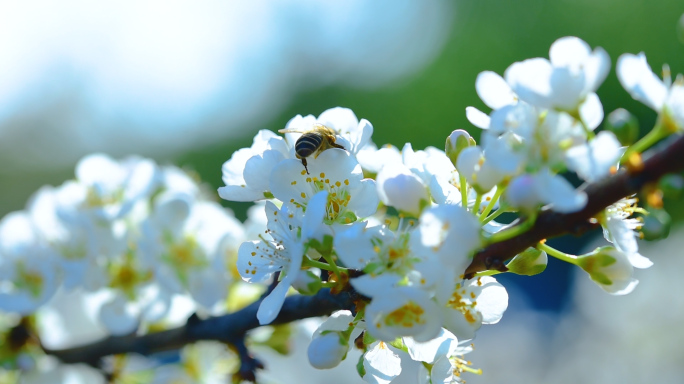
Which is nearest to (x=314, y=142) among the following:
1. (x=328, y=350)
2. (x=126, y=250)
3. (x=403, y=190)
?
(x=403, y=190)

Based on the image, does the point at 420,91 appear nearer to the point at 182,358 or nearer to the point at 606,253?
the point at 182,358

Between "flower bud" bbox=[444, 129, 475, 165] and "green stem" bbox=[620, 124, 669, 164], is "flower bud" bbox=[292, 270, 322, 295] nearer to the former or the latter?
"flower bud" bbox=[444, 129, 475, 165]

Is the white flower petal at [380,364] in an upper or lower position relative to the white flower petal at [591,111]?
lower

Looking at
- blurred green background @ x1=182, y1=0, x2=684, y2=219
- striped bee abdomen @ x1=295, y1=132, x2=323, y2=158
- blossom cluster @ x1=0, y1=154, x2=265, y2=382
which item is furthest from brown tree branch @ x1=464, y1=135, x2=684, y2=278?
blurred green background @ x1=182, y1=0, x2=684, y2=219

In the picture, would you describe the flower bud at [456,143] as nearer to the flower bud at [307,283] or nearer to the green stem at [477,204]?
the green stem at [477,204]

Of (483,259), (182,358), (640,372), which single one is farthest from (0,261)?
(640,372)

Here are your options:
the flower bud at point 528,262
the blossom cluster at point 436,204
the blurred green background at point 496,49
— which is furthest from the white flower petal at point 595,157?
the blurred green background at point 496,49

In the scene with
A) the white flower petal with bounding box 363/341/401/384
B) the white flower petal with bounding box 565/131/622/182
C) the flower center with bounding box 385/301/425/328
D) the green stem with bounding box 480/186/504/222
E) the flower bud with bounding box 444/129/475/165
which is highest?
the flower bud with bounding box 444/129/475/165
